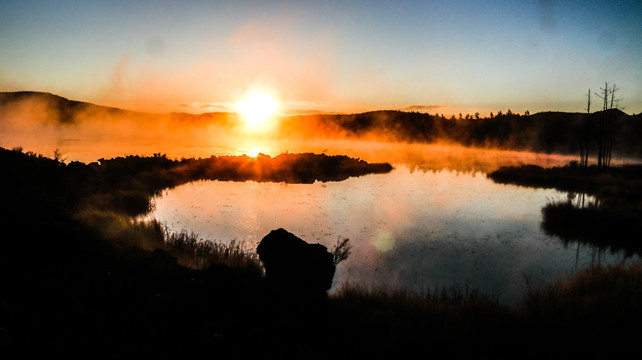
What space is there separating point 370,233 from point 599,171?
3491 centimetres

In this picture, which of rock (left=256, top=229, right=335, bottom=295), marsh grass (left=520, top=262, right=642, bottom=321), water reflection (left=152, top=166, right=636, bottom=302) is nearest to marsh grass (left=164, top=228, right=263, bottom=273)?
water reflection (left=152, top=166, right=636, bottom=302)

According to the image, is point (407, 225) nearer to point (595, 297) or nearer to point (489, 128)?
point (595, 297)

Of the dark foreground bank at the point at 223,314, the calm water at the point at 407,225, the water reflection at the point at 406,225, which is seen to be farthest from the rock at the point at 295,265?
the water reflection at the point at 406,225

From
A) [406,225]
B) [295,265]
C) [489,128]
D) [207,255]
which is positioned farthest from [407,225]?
[489,128]

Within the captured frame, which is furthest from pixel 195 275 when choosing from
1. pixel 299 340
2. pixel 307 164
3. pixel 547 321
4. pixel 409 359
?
pixel 307 164

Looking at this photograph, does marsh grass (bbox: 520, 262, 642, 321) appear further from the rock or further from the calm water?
the rock

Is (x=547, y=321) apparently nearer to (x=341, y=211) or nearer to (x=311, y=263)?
(x=311, y=263)

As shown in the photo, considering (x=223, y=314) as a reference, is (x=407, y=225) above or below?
below

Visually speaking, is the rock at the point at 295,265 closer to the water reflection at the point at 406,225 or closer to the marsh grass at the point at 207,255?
the marsh grass at the point at 207,255

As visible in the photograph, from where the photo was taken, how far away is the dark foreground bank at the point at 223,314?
6.12 metres

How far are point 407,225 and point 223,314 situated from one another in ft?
53.1

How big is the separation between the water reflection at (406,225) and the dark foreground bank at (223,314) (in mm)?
3456

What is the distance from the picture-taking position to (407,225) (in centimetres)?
2236

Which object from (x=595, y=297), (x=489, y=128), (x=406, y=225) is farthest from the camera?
(x=489, y=128)
